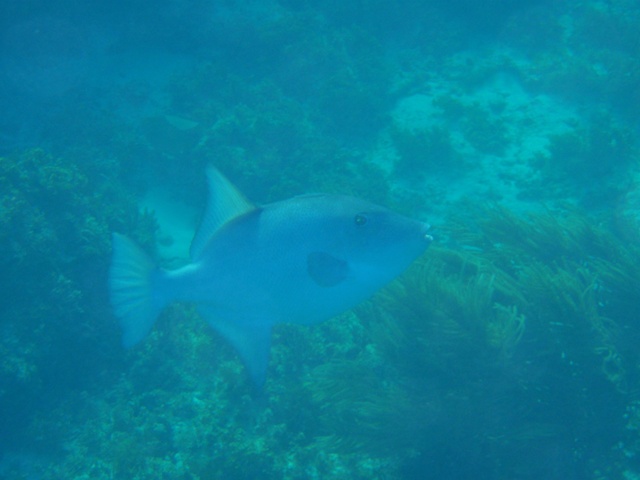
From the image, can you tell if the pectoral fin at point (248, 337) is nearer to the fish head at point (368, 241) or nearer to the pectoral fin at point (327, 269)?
the pectoral fin at point (327, 269)

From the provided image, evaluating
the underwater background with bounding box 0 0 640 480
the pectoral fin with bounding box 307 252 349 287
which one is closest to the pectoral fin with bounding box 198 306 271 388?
the pectoral fin with bounding box 307 252 349 287

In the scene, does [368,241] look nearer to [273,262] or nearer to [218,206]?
[273,262]

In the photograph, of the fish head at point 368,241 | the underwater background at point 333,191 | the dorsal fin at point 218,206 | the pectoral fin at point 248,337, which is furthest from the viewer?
the underwater background at point 333,191

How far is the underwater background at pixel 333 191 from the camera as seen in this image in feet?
11.0

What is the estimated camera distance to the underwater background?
132 inches

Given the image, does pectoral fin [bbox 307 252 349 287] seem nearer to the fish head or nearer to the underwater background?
the fish head

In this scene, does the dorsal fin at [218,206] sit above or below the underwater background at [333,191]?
above

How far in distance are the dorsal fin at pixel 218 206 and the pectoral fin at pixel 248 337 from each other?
0.43 metres

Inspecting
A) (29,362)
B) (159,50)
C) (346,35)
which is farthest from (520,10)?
(29,362)

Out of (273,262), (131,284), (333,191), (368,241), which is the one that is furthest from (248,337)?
(333,191)

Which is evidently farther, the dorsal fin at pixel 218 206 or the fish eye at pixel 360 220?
the dorsal fin at pixel 218 206

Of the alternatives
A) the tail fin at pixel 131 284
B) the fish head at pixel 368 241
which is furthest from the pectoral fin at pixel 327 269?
the tail fin at pixel 131 284

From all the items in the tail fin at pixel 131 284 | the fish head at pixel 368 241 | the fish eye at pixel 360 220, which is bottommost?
the tail fin at pixel 131 284

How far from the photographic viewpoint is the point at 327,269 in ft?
6.22
